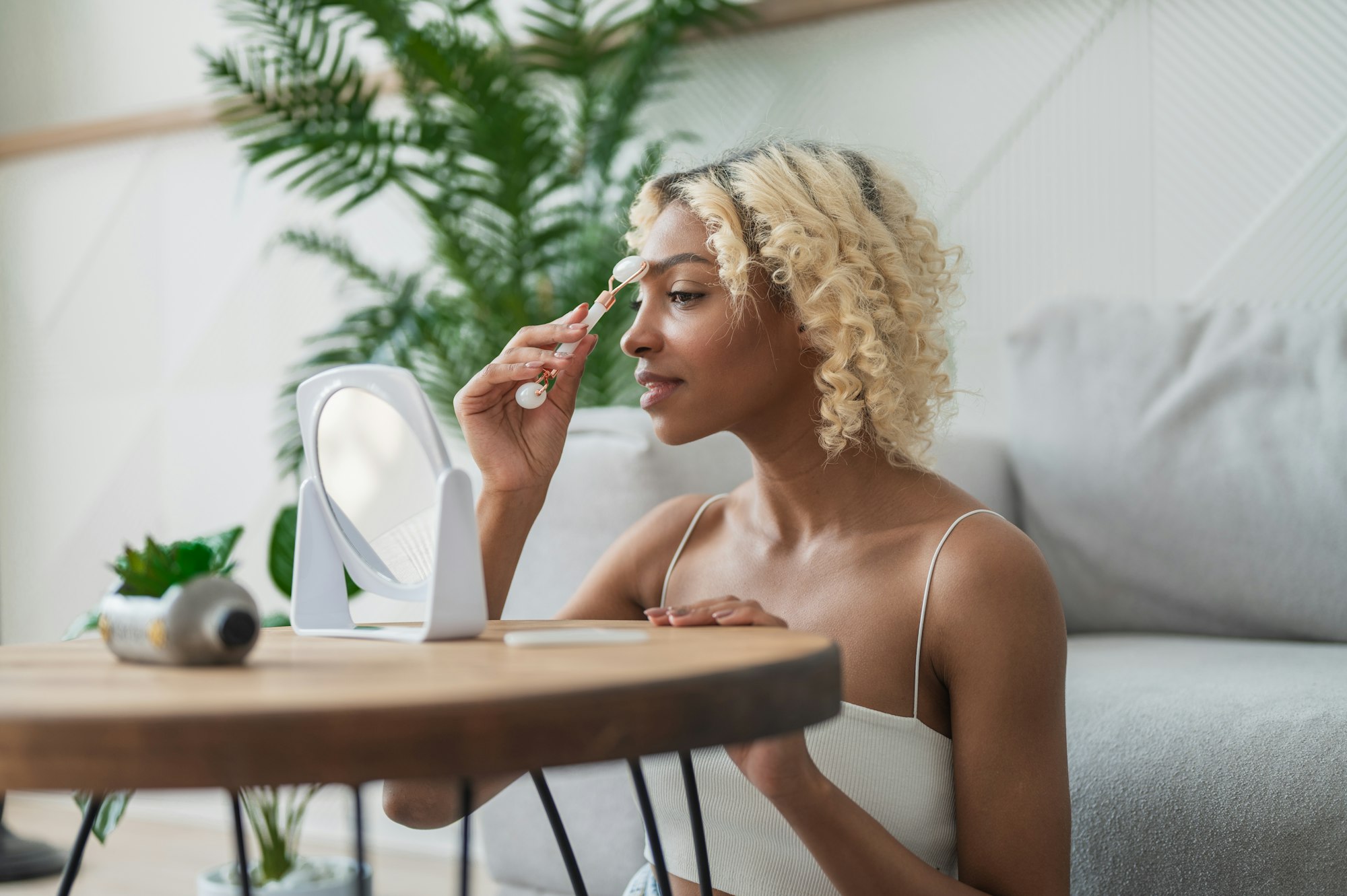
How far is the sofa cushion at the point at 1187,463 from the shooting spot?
1854 mm

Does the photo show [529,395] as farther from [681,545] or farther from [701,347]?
[681,545]

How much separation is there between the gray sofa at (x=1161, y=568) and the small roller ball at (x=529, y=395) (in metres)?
0.51

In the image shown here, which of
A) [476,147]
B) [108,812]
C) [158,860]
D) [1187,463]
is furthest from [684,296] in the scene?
[158,860]

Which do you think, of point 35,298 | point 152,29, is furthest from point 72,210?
point 152,29

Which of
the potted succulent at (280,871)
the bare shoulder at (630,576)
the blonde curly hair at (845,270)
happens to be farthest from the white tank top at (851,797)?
the potted succulent at (280,871)

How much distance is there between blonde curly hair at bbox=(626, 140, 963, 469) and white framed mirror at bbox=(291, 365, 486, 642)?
394mm

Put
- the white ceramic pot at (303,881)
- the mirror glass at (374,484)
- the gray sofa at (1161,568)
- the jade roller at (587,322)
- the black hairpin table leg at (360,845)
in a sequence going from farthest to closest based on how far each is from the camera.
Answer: the white ceramic pot at (303,881) → the gray sofa at (1161,568) → the jade roller at (587,322) → the mirror glass at (374,484) → the black hairpin table leg at (360,845)

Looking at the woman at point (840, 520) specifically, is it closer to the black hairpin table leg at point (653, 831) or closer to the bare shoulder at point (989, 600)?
the bare shoulder at point (989, 600)

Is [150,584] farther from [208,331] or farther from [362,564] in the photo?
[208,331]

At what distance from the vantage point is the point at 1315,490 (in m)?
1.84

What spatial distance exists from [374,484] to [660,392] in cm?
31

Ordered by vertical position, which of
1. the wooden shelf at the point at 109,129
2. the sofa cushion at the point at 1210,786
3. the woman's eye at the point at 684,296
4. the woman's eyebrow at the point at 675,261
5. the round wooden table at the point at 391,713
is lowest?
the sofa cushion at the point at 1210,786

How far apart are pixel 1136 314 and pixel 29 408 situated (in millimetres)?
3566

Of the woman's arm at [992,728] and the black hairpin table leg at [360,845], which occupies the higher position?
the black hairpin table leg at [360,845]
